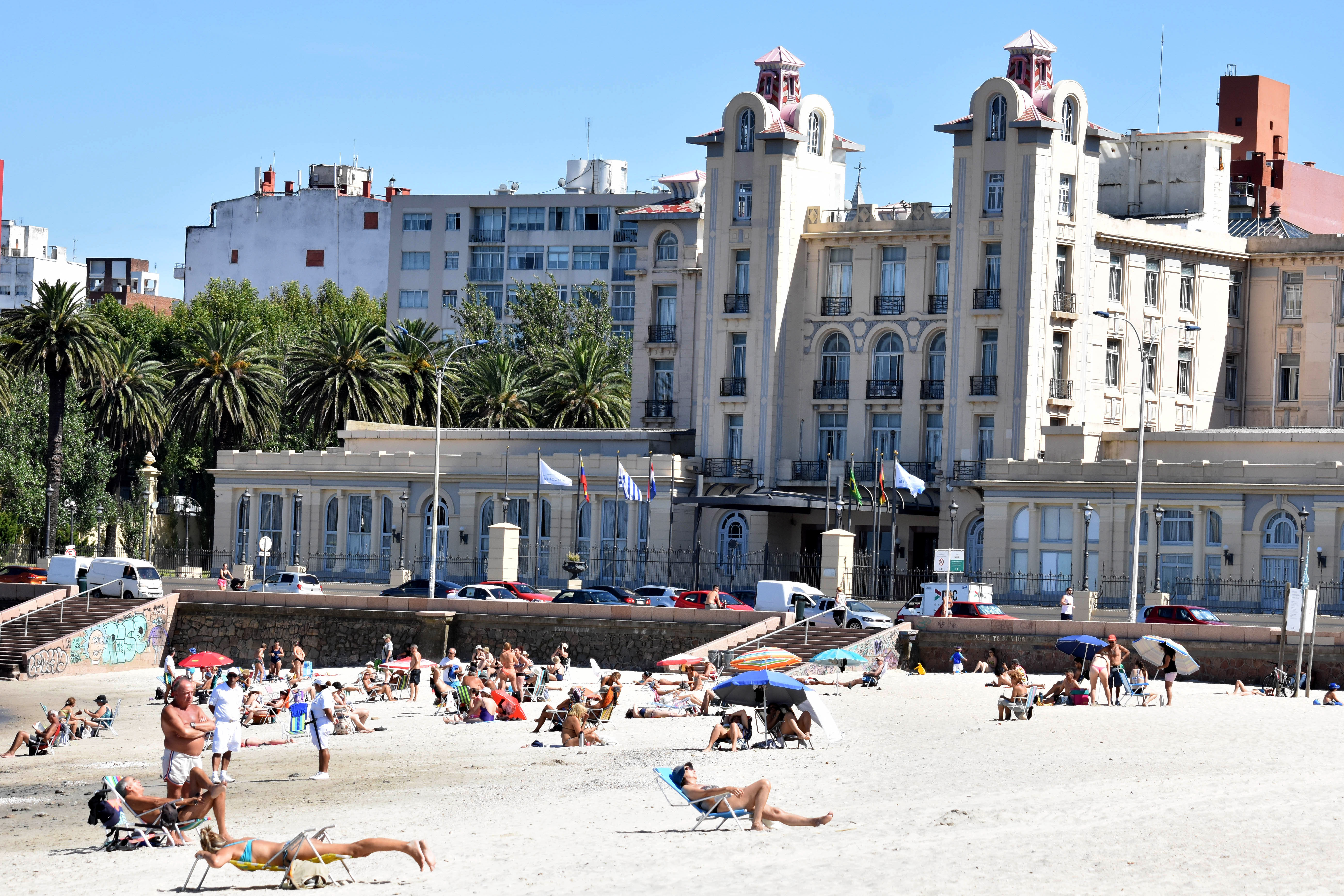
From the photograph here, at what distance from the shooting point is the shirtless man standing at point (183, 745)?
2295 centimetres

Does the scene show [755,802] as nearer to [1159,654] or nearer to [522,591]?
[1159,654]

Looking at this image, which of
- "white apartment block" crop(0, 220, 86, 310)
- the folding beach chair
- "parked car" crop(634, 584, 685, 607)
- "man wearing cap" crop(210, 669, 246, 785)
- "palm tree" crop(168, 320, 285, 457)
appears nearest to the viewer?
Result: the folding beach chair

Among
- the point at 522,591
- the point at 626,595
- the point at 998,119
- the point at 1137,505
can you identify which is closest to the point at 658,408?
the point at 998,119

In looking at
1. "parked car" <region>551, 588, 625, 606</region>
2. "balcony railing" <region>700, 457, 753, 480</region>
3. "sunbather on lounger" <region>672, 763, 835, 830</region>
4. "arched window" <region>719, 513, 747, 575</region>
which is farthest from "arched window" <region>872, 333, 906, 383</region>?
"sunbather on lounger" <region>672, 763, 835, 830</region>

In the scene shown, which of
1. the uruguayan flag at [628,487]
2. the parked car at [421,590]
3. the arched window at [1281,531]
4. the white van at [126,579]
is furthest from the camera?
the uruguayan flag at [628,487]

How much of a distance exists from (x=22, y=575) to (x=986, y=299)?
3391cm

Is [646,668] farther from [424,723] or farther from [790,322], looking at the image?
[790,322]

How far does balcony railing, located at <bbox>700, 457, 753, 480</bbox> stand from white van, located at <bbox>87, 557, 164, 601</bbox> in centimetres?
2116

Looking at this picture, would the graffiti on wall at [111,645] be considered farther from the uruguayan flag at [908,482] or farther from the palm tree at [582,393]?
the palm tree at [582,393]

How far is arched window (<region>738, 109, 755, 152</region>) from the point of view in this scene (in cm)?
7125

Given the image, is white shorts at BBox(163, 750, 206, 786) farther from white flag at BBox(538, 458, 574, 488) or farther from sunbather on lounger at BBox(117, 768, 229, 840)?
white flag at BBox(538, 458, 574, 488)

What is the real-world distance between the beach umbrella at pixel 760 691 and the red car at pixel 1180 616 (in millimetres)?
21005

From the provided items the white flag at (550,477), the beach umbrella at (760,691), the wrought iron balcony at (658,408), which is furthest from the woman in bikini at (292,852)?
the wrought iron balcony at (658,408)

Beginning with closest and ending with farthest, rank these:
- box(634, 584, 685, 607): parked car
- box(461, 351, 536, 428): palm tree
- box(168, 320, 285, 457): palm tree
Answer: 1. box(634, 584, 685, 607): parked car
2. box(168, 320, 285, 457): palm tree
3. box(461, 351, 536, 428): palm tree
